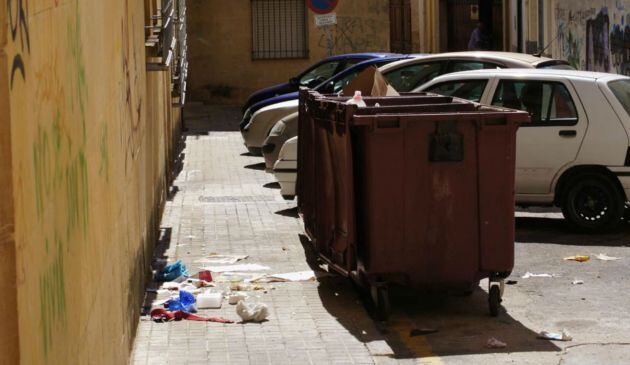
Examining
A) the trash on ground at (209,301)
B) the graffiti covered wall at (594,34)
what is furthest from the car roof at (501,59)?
the trash on ground at (209,301)

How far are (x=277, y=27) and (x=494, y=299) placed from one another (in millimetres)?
23615

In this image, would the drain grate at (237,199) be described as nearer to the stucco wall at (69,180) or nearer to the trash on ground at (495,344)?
the stucco wall at (69,180)

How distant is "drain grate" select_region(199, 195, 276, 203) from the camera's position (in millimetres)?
15250

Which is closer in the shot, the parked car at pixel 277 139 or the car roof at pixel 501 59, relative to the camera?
the car roof at pixel 501 59

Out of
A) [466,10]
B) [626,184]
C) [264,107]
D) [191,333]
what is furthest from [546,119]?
[466,10]

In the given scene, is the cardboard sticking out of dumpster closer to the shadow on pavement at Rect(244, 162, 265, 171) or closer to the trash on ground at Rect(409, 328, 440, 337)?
the trash on ground at Rect(409, 328, 440, 337)

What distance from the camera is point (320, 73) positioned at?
21766 millimetres

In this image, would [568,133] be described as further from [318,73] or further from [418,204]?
[318,73]

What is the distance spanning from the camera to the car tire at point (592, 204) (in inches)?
470

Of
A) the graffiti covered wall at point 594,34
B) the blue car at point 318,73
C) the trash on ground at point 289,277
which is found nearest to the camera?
the trash on ground at point 289,277

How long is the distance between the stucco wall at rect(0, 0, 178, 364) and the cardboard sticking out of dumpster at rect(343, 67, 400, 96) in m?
3.45

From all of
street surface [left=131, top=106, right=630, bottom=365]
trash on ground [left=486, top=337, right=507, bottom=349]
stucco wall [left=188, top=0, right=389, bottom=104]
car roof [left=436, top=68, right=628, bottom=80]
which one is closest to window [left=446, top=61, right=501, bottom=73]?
car roof [left=436, top=68, right=628, bottom=80]

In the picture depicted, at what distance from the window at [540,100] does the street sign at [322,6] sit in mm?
9412

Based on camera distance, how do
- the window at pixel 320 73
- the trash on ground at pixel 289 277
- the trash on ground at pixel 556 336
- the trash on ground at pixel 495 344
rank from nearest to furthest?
the trash on ground at pixel 495 344 < the trash on ground at pixel 556 336 < the trash on ground at pixel 289 277 < the window at pixel 320 73
